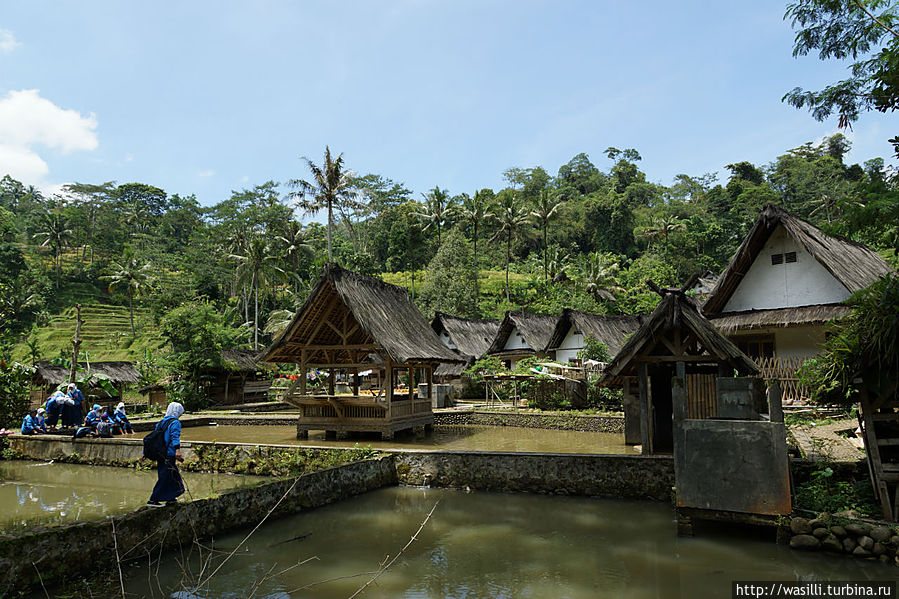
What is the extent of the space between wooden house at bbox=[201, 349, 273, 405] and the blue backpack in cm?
2084

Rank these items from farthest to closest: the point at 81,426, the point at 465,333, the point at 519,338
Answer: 1. the point at 465,333
2. the point at 519,338
3. the point at 81,426

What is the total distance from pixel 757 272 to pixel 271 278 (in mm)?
41150

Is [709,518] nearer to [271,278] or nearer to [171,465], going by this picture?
[171,465]

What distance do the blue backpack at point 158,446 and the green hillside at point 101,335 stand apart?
133ft

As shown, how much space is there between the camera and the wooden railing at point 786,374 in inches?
668

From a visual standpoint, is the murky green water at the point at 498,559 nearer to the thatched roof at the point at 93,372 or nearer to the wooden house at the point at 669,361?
the wooden house at the point at 669,361

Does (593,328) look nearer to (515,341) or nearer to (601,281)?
(515,341)

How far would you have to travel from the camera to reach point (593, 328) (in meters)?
29.1

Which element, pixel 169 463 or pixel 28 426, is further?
pixel 28 426

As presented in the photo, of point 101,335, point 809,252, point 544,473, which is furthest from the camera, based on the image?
point 101,335

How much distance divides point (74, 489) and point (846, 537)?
13936 millimetres

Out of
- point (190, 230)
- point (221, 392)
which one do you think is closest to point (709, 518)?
point (221, 392)

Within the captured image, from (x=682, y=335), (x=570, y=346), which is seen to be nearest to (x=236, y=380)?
(x=570, y=346)

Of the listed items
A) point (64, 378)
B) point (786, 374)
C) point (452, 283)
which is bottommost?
point (64, 378)
